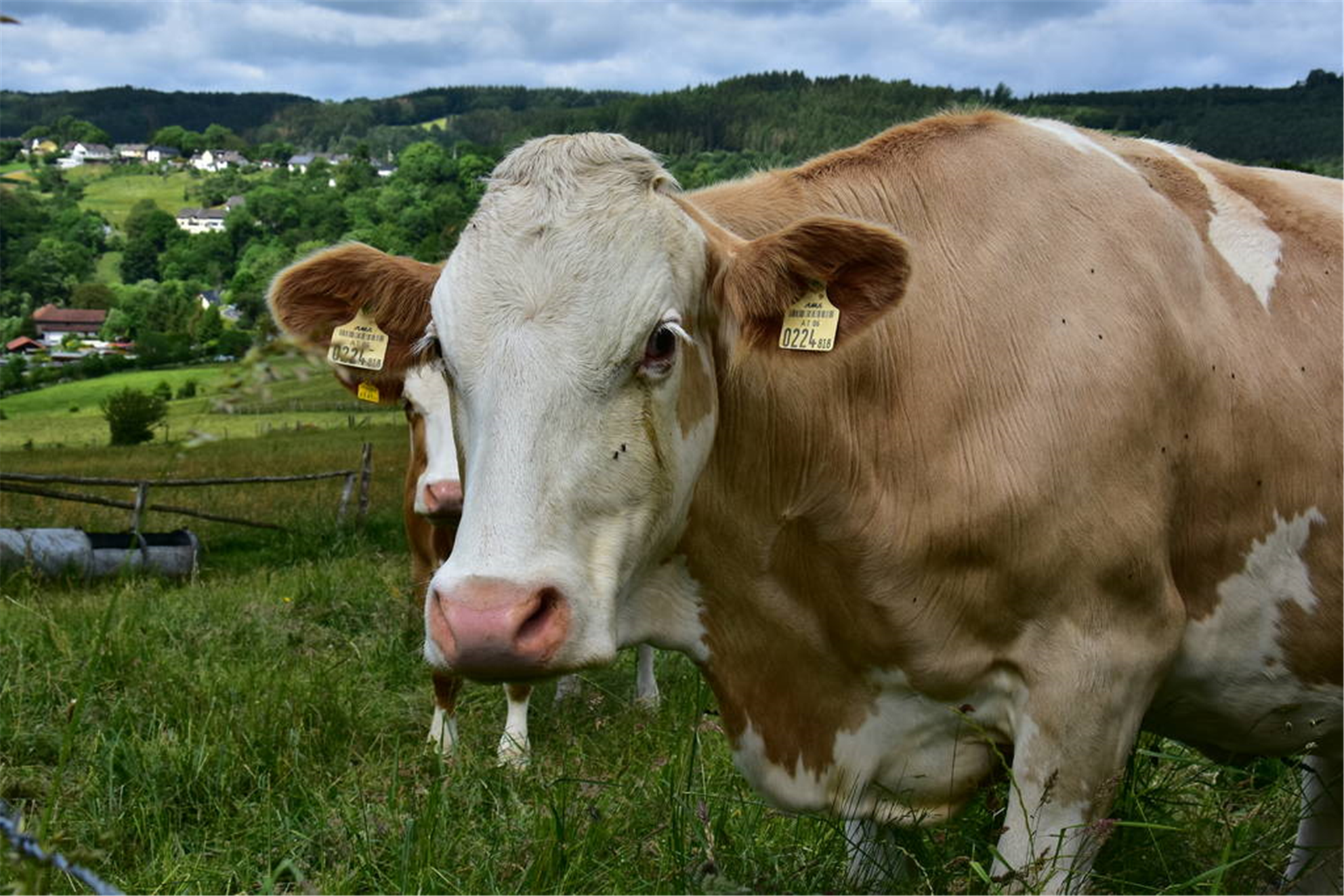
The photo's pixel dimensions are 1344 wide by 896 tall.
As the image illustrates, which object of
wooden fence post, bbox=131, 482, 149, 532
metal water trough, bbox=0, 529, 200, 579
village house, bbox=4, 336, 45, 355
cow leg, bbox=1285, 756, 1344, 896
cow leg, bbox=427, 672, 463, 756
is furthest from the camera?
village house, bbox=4, 336, 45, 355

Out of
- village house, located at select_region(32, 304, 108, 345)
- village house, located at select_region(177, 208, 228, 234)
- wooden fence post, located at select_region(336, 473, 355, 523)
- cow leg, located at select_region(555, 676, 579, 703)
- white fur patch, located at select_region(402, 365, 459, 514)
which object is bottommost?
village house, located at select_region(32, 304, 108, 345)

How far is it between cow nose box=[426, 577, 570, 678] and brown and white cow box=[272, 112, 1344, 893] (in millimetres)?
164

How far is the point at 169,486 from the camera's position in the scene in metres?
16.7

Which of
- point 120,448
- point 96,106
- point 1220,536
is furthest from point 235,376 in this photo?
point 96,106

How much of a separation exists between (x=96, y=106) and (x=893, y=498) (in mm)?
138131

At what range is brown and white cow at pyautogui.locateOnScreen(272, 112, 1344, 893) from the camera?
2674mm

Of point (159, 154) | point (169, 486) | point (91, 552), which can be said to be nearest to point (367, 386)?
point (91, 552)

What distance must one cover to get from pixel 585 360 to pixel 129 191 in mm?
93933

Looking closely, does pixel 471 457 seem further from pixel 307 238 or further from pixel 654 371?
pixel 307 238

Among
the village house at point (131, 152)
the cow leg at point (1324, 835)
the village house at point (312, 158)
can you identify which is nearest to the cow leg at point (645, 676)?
the cow leg at point (1324, 835)

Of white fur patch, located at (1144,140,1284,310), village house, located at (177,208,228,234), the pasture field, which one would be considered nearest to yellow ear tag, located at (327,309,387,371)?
the pasture field

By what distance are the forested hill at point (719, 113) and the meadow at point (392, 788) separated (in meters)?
2.34

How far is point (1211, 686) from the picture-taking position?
10.6 ft

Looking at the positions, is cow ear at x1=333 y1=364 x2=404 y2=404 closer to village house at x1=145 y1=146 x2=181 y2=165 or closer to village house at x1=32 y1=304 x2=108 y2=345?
village house at x1=32 y1=304 x2=108 y2=345
